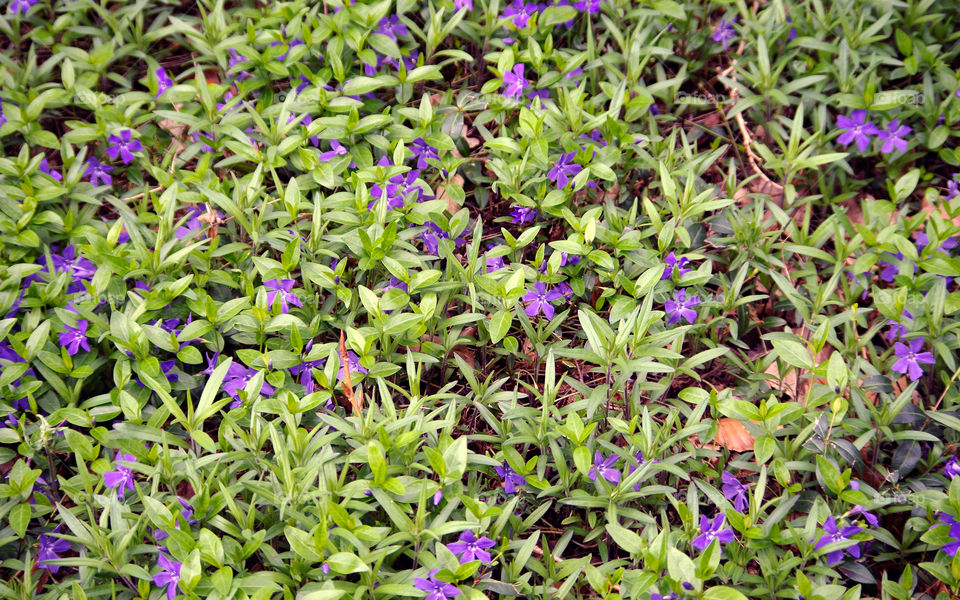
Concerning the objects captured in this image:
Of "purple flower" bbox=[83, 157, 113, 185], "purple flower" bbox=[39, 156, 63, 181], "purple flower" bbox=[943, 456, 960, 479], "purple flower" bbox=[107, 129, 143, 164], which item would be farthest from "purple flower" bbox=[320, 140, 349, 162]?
"purple flower" bbox=[943, 456, 960, 479]

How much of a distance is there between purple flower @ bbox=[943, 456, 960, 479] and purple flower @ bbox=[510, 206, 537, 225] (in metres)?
1.53

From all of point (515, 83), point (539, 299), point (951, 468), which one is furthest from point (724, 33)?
point (951, 468)

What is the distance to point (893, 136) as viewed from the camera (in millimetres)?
2996

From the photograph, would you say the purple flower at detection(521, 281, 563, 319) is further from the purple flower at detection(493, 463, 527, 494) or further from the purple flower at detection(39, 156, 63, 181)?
the purple flower at detection(39, 156, 63, 181)

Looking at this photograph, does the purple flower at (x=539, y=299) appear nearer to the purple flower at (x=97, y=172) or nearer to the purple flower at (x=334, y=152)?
the purple flower at (x=334, y=152)

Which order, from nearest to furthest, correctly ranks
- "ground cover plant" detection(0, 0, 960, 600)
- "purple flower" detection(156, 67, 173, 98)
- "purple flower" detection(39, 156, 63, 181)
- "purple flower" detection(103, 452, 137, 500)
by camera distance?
"ground cover plant" detection(0, 0, 960, 600) → "purple flower" detection(103, 452, 137, 500) → "purple flower" detection(39, 156, 63, 181) → "purple flower" detection(156, 67, 173, 98)

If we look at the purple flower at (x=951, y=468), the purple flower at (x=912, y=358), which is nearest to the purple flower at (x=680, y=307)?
the purple flower at (x=912, y=358)

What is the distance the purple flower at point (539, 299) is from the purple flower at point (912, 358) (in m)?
1.09

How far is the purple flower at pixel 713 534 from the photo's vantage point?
207cm

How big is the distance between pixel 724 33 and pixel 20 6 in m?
3.02

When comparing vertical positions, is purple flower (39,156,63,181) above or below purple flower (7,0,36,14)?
below

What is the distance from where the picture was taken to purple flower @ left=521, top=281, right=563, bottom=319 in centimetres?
248

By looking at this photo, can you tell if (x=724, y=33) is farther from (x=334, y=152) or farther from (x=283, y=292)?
(x=283, y=292)

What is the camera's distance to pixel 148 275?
2.48 m
